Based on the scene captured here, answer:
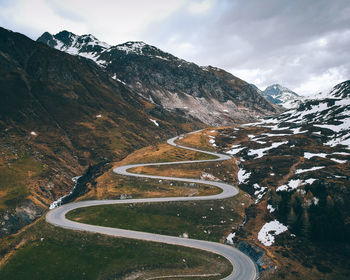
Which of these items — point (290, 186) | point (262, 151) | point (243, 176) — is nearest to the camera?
point (290, 186)

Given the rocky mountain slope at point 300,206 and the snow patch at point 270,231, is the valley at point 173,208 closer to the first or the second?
the rocky mountain slope at point 300,206

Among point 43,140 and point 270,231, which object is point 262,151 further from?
point 43,140

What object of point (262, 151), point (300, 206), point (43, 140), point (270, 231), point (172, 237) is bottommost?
point (172, 237)

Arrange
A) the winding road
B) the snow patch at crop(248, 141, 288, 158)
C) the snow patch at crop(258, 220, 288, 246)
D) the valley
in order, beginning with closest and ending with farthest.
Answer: the winding road, the valley, the snow patch at crop(258, 220, 288, 246), the snow patch at crop(248, 141, 288, 158)

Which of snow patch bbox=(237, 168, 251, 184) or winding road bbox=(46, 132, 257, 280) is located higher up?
snow patch bbox=(237, 168, 251, 184)

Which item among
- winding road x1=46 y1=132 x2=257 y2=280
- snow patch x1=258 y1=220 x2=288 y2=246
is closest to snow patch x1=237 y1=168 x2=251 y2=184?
winding road x1=46 y1=132 x2=257 y2=280

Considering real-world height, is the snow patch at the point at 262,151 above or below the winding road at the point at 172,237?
above

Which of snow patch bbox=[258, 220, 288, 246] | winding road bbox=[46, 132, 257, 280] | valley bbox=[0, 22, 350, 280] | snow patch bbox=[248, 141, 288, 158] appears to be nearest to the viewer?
winding road bbox=[46, 132, 257, 280]

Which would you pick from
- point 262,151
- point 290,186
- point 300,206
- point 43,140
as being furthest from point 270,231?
point 43,140

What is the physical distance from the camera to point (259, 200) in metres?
82.6

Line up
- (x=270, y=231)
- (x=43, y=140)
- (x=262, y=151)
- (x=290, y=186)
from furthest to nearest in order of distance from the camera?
(x=43, y=140), (x=262, y=151), (x=290, y=186), (x=270, y=231)

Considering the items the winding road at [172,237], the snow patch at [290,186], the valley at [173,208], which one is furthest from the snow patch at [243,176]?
the snow patch at [290,186]

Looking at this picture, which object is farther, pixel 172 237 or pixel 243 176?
pixel 243 176

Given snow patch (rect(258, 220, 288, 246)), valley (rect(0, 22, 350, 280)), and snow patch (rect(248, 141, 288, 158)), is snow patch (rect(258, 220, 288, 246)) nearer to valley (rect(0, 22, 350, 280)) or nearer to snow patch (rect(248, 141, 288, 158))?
valley (rect(0, 22, 350, 280))
